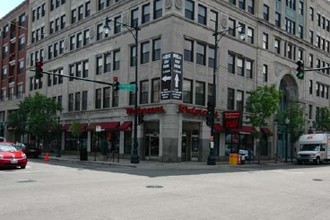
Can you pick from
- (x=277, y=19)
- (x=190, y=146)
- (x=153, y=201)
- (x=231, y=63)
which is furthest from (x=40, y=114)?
(x=153, y=201)

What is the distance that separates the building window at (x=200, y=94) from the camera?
36.3 metres

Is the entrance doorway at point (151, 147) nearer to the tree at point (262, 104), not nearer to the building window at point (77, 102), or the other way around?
the tree at point (262, 104)

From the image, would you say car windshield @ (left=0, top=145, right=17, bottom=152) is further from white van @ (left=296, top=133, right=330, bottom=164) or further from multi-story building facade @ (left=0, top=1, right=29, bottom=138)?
multi-story building facade @ (left=0, top=1, right=29, bottom=138)

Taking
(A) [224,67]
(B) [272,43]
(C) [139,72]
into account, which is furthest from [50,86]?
(B) [272,43]

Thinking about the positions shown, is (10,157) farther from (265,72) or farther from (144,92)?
(265,72)

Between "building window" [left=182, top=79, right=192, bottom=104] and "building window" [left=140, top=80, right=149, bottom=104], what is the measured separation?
3416 millimetres

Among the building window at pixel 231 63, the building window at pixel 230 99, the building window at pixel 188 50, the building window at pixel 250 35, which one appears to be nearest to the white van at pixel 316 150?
the building window at pixel 230 99

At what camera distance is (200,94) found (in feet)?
120

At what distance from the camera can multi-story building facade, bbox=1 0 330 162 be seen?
115 feet

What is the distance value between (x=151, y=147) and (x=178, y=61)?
26.3 feet

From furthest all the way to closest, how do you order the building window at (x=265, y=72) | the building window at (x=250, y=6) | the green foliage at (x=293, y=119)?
the building window at (x=265, y=72) < the building window at (x=250, y=6) < the green foliage at (x=293, y=119)

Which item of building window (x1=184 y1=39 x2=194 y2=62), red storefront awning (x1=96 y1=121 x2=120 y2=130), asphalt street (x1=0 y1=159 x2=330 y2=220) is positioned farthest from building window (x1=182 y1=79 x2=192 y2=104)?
asphalt street (x1=0 y1=159 x2=330 y2=220)

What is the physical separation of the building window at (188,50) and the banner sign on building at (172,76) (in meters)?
1.69

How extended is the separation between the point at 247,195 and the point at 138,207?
14.9 feet
